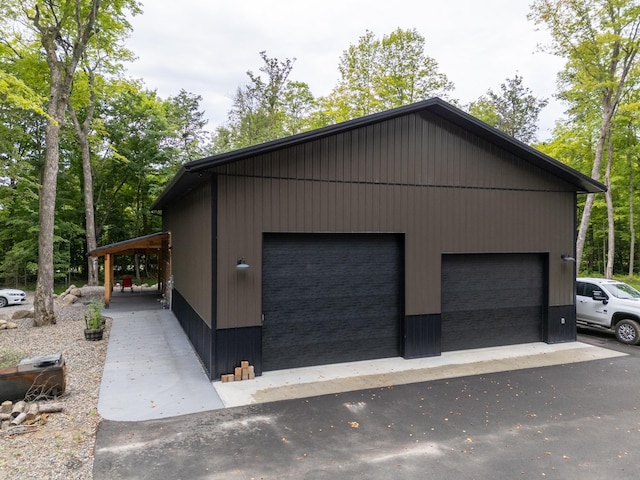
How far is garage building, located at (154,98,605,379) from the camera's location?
22.0 ft

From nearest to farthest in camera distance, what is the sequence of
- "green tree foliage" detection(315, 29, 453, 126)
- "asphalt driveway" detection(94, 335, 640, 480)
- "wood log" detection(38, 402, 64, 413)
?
"asphalt driveway" detection(94, 335, 640, 480) < "wood log" detection(38, 402, 64, 413) < "green tree foliage" detection(315, 29, 453, 126)

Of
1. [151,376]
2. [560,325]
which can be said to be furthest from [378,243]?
[560,325]

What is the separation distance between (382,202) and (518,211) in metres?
3.40

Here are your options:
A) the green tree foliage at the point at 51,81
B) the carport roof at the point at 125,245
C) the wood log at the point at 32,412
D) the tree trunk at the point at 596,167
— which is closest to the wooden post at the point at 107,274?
the carport roof at the point at 125,245

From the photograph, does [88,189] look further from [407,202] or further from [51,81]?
[407,202]

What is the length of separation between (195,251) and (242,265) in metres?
2.38

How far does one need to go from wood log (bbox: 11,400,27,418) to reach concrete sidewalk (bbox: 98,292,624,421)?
869 millimetres

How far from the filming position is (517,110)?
1065 inches

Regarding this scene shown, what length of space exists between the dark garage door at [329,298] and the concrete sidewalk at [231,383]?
0.33 metres

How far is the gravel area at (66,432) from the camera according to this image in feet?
12.7

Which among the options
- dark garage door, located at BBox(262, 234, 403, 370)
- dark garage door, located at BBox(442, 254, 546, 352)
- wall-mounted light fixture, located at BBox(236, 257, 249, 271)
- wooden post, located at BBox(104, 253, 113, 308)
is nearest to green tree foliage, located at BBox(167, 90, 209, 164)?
wooden post, located at BBox(104, 253, 113, 308)

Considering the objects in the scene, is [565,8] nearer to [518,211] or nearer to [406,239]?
[518,211]

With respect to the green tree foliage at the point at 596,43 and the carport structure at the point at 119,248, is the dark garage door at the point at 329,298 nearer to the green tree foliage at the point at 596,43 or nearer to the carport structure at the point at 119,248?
the carport structure at the point at 119,248

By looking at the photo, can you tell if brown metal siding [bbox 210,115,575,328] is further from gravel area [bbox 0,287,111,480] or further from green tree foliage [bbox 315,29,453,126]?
green tree foliage [bbox 315,29,453,126]
